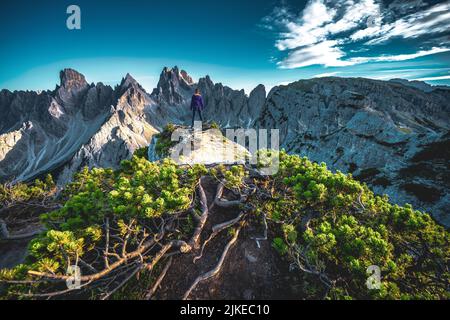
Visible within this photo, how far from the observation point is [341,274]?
6863 mm

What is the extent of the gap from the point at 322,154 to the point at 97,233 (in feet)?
133

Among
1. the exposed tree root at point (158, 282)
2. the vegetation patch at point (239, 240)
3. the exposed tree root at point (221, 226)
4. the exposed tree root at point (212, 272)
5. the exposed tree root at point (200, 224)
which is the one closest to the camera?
the vegetation patch at point (239, 240)

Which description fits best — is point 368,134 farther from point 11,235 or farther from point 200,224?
point 11,235

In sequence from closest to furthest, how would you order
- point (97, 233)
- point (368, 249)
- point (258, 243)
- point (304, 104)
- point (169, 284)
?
1. point (368, 249)
2. point (97, 233)
3. point (169, 284)
4. point (258, 243)
5. point (304, 104)

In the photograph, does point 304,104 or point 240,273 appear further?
point 304,104

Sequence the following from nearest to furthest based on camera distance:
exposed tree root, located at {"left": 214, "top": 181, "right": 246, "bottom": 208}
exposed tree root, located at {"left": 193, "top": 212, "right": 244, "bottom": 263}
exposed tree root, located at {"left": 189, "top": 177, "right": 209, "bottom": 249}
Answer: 1. exposed tree root, located at {"left": 189, "top": 177, "right": 209, "bottom": 249}
2. exposed tree root, located at {"left": 193, "top": 212, "right": 244, "bottom": 263}
3. exposed tree root, located at {"left": 214, "top": 181, "right": 246, "bottom": 208}

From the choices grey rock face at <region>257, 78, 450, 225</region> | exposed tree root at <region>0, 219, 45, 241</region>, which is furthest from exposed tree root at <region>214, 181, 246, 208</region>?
grey rock face at <region>257, 78, 450, 225</region>

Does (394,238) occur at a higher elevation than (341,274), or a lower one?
higher

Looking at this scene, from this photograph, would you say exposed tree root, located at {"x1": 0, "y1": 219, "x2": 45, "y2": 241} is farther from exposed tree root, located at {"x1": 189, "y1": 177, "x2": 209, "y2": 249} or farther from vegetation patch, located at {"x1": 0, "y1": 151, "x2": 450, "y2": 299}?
exposed tree root, located at {"x1": 189, "y1": 177, "x2": 209, "y2": 249}

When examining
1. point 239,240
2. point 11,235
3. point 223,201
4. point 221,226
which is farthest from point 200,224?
point 11,235

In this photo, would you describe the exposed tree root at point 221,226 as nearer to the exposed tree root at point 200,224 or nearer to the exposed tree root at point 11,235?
the exposed tree root at point 200,224

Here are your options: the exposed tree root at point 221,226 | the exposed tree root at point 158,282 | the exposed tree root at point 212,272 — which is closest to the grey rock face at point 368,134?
the exposed tree root at point 221,226
